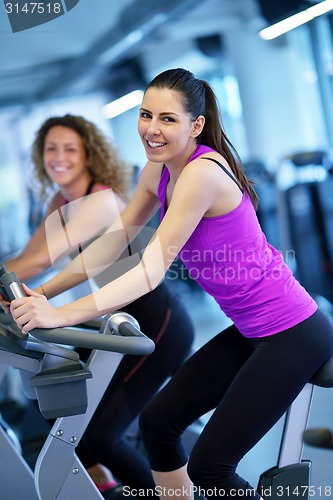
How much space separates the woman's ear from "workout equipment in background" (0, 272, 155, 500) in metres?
0.49

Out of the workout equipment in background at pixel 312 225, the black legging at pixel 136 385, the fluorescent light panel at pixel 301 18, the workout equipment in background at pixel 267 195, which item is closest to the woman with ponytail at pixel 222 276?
the black legging at pixel 136 385

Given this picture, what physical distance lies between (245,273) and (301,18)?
175cm

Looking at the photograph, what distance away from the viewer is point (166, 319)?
7.02 feet

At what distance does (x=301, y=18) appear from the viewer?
2.95m

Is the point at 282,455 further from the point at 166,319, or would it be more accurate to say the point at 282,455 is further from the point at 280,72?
the point at 280,72

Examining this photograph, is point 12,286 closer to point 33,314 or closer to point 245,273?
point 33,314

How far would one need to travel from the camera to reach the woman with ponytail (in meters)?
1.55

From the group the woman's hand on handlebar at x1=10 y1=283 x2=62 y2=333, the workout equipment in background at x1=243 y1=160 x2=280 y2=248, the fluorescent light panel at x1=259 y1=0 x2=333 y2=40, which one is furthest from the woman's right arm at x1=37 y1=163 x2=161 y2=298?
the workout equipment in background at x1=243 y1=160 x2=280 y2=248

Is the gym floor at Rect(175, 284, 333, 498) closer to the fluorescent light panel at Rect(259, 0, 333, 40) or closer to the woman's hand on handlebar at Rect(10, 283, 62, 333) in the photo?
the woman's hand on handlebar at Rect(10, 283, 62, 333)

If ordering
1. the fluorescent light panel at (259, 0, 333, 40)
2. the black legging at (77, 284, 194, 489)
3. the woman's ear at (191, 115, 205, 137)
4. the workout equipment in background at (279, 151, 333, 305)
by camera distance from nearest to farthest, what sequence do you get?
the woman's ear at (191, 115, 205, 137) → the black legging at (77, 284, 194, 489) → the fluorescent light panel at (259, 0, 333, 40) → the workout equipment in background at (279, 151, 333, 305)

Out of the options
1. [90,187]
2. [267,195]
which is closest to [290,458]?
[90,187]

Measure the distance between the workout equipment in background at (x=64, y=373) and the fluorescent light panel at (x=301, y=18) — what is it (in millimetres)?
1461

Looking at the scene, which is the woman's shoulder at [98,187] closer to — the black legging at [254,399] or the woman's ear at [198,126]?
the woman's ear at [198,126]

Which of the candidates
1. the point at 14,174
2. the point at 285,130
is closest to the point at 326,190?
the point at 285,130
